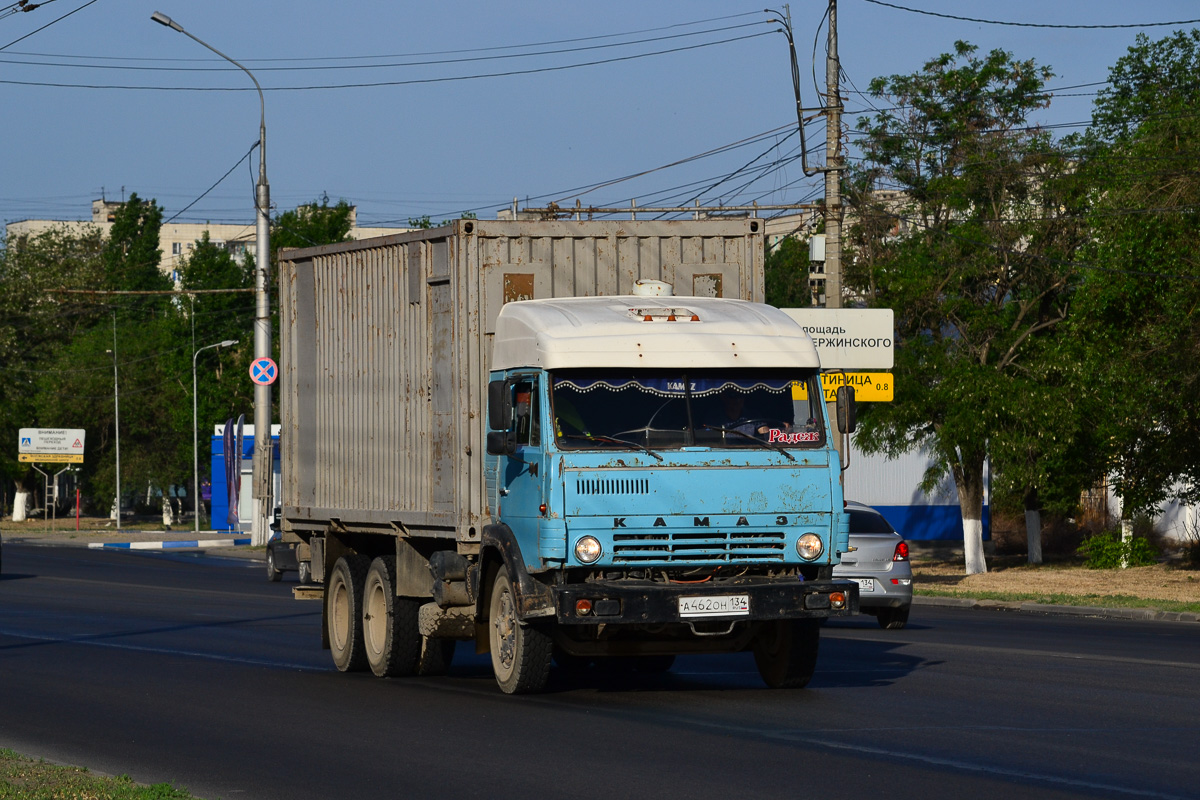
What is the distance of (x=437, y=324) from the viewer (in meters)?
13.3

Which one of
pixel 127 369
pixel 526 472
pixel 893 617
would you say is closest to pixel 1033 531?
pixel 893 617

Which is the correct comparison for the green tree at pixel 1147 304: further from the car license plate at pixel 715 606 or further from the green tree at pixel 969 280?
the car license plate at pixel 715 606

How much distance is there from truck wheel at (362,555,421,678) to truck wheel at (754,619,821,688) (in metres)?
3.01

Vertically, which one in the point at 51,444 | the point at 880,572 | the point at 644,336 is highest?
the point at 51,444

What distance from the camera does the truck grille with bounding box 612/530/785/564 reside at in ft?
37.9

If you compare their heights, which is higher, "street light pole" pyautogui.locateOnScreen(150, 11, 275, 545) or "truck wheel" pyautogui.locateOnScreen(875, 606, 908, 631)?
"street light pole" pyautogui.locateOnScreen(150, 11, 275, 545)

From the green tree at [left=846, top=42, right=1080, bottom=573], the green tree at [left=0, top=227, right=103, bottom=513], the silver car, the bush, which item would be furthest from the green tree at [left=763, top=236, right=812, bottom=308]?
the green tree at [left=0, top=227, right=103, bottom=513]

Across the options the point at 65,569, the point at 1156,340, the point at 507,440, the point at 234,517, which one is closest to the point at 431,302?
the point at 507,440

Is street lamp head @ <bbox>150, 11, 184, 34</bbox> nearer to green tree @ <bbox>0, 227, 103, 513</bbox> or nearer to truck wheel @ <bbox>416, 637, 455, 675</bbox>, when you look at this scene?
truck wheel @ <bbox>416, 637, 455, 675</bbox>

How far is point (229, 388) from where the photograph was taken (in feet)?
264

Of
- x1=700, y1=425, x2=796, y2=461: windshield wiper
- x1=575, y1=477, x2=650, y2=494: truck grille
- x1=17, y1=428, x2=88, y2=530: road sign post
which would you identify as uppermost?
x1=17, y1=428, x2=88, y2=530: road sign post

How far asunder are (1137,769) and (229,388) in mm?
74351

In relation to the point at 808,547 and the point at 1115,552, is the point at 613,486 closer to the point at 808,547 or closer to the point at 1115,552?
the point at 808,547

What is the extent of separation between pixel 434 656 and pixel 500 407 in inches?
132
